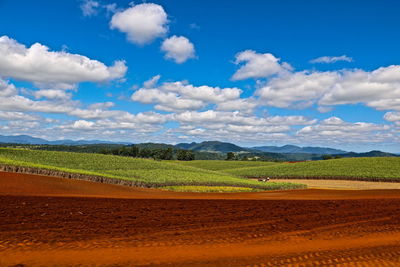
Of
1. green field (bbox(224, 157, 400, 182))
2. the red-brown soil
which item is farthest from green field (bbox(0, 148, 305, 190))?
the red-brown soil

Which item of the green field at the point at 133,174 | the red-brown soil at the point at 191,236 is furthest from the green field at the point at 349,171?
the red-brown soil at the point at 191,236

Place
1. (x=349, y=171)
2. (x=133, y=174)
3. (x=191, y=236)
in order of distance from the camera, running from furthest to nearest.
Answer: (x=349, y=171) < (x=133, y=174) < (x=191, y=236)

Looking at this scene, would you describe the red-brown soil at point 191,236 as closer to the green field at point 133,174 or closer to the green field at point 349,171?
the green field at point 133,174

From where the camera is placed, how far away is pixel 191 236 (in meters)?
15.2

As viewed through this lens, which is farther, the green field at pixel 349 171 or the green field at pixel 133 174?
the green field at pixel 349 171

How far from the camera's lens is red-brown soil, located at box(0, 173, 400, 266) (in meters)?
11.7

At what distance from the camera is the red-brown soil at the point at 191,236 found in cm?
1167

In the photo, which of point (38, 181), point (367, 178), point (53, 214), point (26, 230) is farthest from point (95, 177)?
point (367, 178)

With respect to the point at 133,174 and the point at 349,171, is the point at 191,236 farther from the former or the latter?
the point at 349,171

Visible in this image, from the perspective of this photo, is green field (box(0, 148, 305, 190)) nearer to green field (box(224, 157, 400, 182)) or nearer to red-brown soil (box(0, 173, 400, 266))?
green field (box(224, 157, 400, 182))

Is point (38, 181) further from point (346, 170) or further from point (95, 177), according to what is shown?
point (346, 170)

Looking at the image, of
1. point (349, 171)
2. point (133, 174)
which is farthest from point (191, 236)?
point (349, 171)

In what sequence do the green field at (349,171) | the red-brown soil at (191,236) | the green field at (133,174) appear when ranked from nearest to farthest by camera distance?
the red-brown soil at (191,236), the green field at (133,174), the green field at (349,171)

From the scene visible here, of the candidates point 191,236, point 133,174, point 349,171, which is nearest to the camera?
point 191,236
